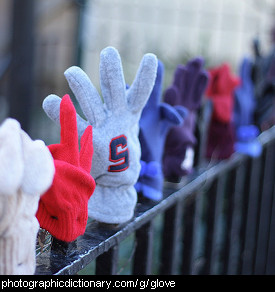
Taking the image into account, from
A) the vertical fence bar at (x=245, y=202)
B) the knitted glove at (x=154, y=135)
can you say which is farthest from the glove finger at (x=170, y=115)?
the vertical fence bar at (x=245, y=202)

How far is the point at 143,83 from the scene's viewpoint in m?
0.64

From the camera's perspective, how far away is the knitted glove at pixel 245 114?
3.53ft

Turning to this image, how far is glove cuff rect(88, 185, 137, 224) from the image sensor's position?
0.64 meters

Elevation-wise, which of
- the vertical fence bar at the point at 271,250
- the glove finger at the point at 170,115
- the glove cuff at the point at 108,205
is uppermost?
the glove finger at the point at 170,115

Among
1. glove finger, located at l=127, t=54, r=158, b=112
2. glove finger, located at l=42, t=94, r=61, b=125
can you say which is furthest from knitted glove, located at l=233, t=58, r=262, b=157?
glove finger, located at l=42, t=94, r=61, b=125

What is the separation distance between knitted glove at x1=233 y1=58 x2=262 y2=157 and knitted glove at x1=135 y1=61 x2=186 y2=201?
14.1 inches

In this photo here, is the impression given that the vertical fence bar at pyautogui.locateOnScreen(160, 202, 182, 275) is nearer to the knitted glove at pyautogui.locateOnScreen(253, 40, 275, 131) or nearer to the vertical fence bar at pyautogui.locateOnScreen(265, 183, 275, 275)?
the knitted glove at pyautogui.locateOnScreen(253, 40, 275, 131)

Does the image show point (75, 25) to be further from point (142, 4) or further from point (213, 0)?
point (213, 0)

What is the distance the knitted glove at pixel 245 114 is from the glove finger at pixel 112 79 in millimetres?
511

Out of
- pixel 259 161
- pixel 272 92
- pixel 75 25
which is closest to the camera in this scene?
pixel 272 92

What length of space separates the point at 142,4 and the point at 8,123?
3.22 m

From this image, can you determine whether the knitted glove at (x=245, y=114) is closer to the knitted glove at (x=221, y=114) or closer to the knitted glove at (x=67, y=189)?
the knitted glove at (x=221, y=114)

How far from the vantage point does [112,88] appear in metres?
0.63

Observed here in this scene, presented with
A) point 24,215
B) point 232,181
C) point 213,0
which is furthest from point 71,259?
point 213,0
